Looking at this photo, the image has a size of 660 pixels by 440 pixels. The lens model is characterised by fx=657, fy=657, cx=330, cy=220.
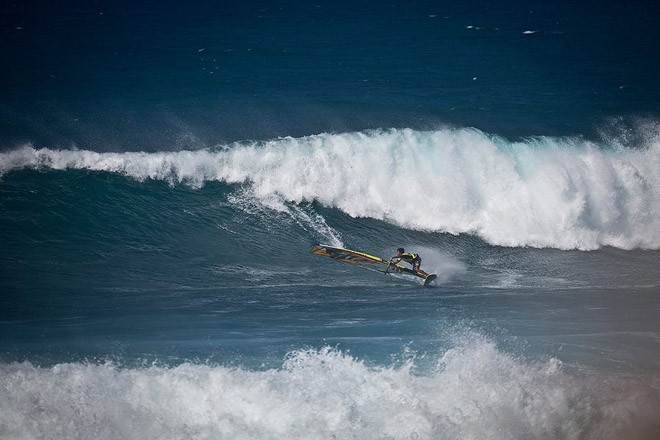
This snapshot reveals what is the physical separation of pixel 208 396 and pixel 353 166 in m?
8.96

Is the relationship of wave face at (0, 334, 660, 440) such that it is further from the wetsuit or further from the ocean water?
the wetsuit

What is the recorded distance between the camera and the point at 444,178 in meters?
19.0

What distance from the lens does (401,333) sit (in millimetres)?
13953

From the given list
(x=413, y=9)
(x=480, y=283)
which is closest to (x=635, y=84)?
(x=413, y=9)

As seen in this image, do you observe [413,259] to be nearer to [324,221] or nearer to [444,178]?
[324,221]

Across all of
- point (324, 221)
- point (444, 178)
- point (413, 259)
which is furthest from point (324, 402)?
point (444, 178)

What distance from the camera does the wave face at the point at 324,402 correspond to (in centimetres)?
1168

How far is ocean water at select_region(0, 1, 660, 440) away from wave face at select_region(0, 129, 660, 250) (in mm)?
70

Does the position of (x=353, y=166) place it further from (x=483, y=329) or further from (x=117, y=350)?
(x=117, y=350)

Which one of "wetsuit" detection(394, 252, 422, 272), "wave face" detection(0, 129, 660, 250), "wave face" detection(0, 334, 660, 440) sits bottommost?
"wave face" detection(0, 334, 660, 440)

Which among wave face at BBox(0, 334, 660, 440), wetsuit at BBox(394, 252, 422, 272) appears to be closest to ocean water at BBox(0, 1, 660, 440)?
wave face at BBox(0, 334, 660, 440)

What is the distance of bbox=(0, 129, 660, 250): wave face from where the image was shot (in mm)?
18250

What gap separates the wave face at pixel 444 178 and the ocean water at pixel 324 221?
0.23 ft

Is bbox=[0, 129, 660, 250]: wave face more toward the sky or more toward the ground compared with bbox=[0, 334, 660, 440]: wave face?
more toward the sky
